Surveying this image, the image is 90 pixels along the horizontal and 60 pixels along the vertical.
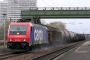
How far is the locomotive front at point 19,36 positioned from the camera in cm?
2345

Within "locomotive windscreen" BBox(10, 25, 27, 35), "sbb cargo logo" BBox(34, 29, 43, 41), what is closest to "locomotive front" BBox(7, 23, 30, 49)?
"locomotive windscreen" BBox(10, 25, 27, 35)

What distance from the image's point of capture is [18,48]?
23.6 metres

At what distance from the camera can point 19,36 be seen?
23.8 metres

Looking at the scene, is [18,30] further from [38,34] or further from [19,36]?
[38,34]

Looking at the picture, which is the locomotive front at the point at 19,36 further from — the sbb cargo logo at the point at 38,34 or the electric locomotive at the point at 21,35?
the sbb cargo logo at the point at 38,34

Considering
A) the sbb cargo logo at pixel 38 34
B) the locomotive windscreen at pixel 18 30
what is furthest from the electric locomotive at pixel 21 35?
the sbb cargo logo at pixel 38 34

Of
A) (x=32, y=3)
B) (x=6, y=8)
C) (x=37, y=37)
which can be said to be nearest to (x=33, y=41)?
→ (x=37, y=37)

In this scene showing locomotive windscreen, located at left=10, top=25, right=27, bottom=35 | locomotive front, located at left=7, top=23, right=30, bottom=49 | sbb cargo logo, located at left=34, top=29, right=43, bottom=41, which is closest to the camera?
locomotive front, located at left=7, top=23, right=30, bottom=49

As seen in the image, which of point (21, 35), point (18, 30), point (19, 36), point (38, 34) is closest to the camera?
point (19, 36)

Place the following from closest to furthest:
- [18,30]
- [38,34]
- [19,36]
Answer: [19,36] < [18,30] < [38,34]

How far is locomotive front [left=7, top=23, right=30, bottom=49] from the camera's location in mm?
23453

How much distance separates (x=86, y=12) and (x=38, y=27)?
2786cm

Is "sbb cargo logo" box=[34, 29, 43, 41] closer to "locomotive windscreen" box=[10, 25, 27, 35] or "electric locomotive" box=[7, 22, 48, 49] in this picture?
"electric locomotive" box=[7, 22, 48, 49]

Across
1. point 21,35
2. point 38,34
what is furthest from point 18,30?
point 38,34
